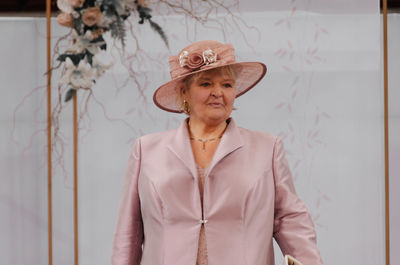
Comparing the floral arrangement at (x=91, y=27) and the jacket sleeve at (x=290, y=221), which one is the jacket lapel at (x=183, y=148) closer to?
the jacket sleeve at (x=290, y=221)

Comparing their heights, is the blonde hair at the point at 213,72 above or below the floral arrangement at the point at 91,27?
below

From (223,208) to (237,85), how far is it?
56 cm

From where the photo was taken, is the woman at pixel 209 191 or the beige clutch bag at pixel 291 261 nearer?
the beige clutch bag at pixel 291 261

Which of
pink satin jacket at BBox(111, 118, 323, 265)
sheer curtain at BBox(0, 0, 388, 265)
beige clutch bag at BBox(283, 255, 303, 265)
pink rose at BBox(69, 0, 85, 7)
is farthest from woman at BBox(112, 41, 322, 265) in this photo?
pink rose at BBox(69, 0, 85, 7)

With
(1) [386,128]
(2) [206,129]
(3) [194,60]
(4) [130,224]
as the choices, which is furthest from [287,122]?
(4) [130,224]

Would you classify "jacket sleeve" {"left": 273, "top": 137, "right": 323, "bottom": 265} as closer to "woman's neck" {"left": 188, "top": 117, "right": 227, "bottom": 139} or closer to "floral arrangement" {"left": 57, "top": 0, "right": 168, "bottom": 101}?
"woman's neck" {"left": 188, "top": 117, "right": 227, "bottom": 139}

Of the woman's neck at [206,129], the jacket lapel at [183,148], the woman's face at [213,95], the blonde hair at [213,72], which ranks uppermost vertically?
the blonde hair at [213,72]

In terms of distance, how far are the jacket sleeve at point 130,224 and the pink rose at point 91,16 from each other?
1007 mm

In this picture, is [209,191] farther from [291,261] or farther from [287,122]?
[287,122]

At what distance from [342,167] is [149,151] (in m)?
1.16

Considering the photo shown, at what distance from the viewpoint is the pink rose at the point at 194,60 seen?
7.65ft

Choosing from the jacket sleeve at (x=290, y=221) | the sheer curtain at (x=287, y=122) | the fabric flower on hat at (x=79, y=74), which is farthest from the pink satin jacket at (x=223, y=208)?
the fabric flower on hat at (x=79, y=74)

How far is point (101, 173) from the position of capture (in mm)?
3248

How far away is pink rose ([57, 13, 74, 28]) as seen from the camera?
3.25 meters
